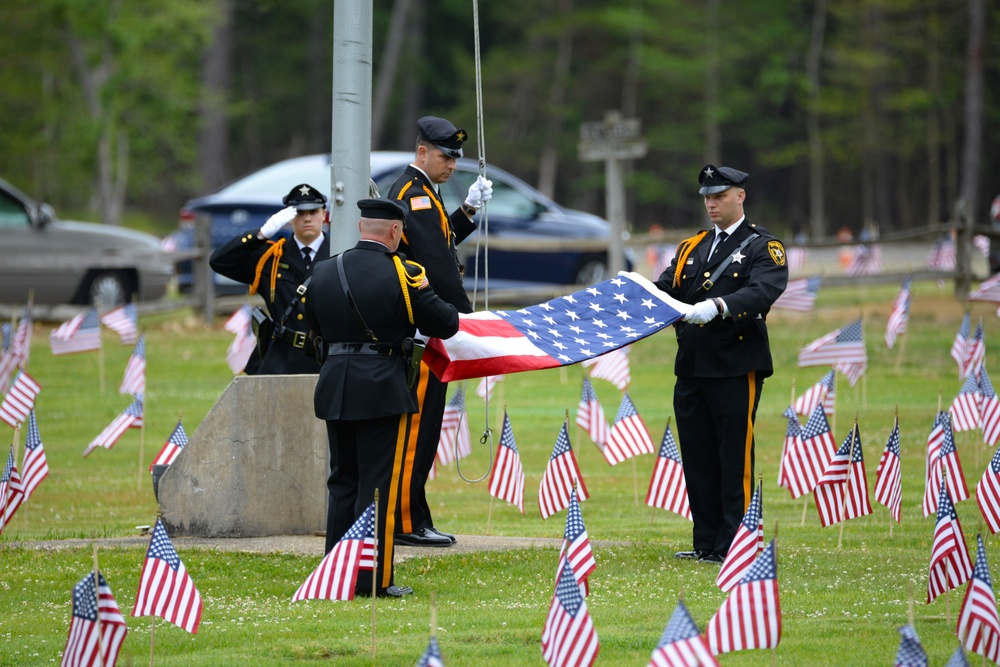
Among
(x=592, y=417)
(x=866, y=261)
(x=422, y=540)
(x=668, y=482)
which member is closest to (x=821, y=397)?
(x=592, y=417)

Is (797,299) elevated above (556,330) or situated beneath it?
elevated above

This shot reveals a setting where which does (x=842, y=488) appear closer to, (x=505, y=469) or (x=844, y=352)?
(x=505, y=469)

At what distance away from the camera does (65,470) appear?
12.9 meters

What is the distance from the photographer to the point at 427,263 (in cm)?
850

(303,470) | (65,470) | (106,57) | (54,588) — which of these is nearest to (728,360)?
(303,470)

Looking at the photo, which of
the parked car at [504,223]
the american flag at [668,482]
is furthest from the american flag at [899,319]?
the american flag at [668,482]

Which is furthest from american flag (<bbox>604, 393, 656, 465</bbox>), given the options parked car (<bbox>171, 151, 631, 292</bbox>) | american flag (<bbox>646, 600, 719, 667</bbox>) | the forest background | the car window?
the forest background

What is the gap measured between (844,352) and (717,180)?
616 centimetres

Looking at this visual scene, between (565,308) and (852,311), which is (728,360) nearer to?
(565,308)

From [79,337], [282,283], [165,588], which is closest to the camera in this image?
[165,588]

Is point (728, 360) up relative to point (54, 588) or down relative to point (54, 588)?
up

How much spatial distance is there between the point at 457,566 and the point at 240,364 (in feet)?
25.8

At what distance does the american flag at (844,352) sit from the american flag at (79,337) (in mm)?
7106

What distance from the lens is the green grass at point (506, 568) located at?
656cm
